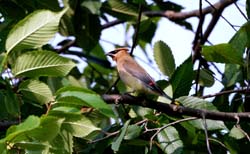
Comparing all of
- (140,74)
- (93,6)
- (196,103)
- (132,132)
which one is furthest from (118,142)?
(93,6)

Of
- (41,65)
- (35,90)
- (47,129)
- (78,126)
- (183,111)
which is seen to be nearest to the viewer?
(47,129)

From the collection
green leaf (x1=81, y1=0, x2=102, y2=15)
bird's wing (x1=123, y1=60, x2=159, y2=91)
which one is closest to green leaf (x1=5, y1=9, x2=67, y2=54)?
bird's wing (x1=123, y1=60, x2=159, y2=91)

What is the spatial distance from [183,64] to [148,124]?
374mm

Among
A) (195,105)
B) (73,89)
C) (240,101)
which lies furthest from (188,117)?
(240,101)

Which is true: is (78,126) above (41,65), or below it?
below

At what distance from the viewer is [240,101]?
4.07 meters

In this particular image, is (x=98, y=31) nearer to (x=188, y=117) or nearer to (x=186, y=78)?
(x=186, y=78)

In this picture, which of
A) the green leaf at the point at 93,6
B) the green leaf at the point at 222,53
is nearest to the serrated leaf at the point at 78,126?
the green leaf at the point at 222,53

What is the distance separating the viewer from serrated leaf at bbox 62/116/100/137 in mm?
2586

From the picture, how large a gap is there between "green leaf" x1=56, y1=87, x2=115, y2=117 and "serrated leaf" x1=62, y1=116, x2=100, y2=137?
0.32 ft

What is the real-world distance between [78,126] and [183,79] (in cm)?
97

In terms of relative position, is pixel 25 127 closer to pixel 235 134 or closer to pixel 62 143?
pixel 62 143

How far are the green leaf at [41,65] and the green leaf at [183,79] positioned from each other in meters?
0.85

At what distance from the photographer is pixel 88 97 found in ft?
8.20
